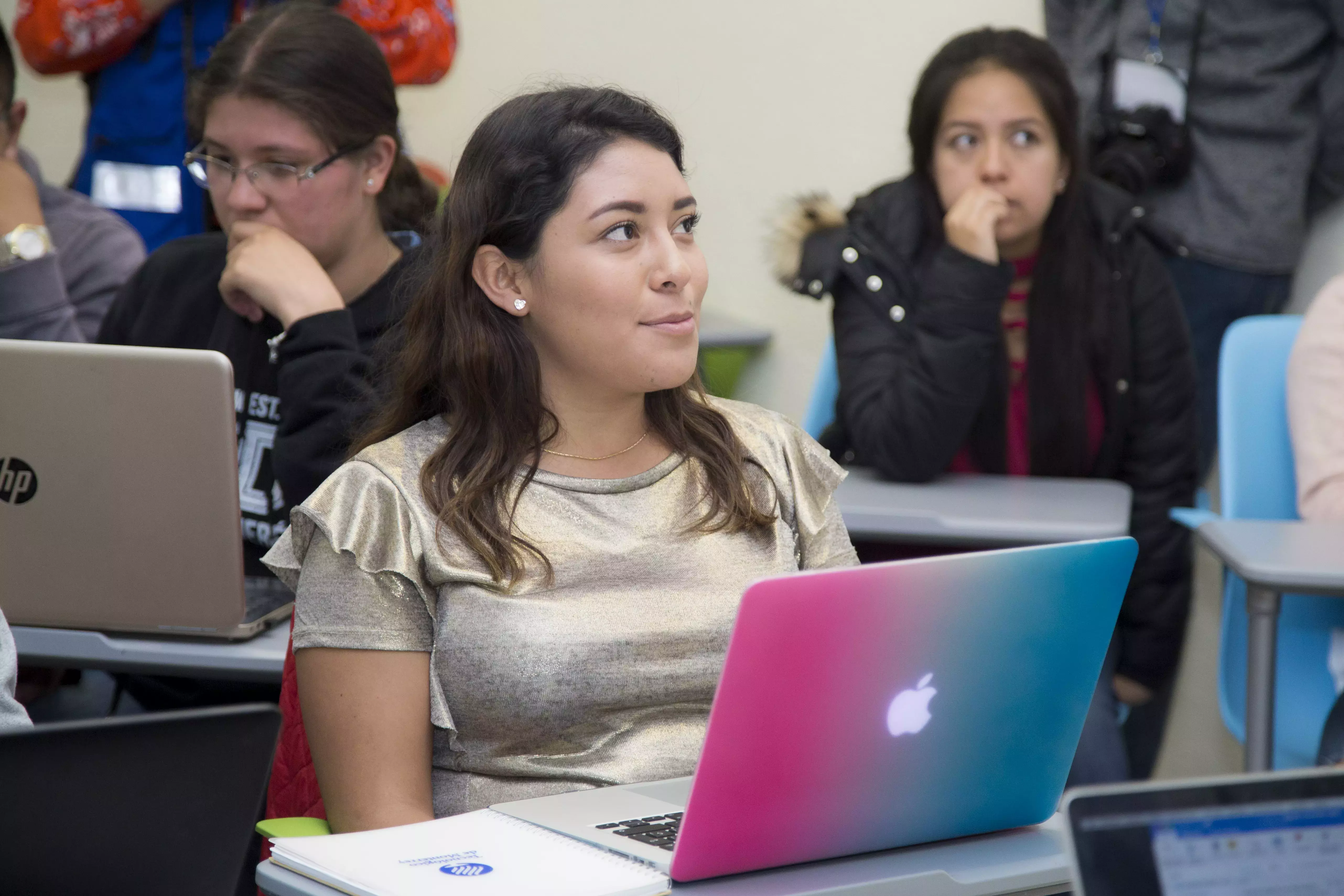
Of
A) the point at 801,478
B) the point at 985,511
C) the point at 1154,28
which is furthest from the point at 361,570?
the point at 1154,28

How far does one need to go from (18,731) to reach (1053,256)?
2.09 m

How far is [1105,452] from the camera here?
244cm

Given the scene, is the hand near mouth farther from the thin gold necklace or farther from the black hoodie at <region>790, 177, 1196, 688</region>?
the thin gold necklace

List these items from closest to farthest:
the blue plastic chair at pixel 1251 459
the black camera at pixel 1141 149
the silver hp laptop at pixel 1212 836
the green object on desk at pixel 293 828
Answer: the silver hp laptop at pixel 1212 836, the green object on desk at pixel 293 828, the blue plastic chair at pixel 1251 459, the black camera at pixel 1141 149

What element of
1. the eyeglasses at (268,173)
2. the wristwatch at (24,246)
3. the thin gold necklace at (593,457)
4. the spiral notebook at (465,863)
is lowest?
the spiral notebook at (465,863)

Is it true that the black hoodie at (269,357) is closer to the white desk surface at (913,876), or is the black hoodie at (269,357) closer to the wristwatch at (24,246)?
the wristwatch at (24,246)

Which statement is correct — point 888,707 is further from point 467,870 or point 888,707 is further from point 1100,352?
point 1100,352

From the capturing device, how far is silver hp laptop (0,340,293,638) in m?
1.44

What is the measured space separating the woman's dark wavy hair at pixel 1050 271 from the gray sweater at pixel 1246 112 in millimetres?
494

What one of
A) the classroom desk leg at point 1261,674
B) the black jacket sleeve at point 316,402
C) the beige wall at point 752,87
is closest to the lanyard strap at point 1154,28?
the beige wall at point 752,87

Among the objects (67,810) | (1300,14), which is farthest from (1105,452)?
(67,810)

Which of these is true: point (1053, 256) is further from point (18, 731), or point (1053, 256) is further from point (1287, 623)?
point (18, 731)

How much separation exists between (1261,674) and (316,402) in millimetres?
1255

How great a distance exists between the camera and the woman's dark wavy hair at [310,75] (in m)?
1.94
